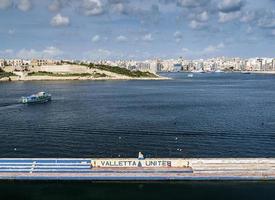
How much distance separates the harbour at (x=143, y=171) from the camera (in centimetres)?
3856

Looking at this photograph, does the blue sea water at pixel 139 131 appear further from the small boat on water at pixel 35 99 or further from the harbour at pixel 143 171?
the small boat on water at pixel 35 99

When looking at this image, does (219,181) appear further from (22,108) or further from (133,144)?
(22,108)

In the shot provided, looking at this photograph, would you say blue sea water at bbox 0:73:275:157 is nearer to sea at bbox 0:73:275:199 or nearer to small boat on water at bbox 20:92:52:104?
sea at bbox 0:73:275:199

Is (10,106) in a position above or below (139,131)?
above

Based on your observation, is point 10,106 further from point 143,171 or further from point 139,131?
point 143,171

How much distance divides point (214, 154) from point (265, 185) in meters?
15.1

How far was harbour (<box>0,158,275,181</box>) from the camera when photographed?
3856 cm

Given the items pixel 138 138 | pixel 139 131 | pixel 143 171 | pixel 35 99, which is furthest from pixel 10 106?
pixel 143 171

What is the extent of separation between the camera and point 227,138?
204ft

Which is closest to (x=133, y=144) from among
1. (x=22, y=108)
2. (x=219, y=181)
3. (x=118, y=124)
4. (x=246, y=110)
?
(x=118, y=124)

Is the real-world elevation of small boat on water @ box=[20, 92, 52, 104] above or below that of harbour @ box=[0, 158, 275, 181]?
above

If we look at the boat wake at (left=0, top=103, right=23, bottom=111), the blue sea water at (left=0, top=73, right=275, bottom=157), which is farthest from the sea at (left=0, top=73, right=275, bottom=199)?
the boat wake at (left=0, top=103, right=23, bottom=111)

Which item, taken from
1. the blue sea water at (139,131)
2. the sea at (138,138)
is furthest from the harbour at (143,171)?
the blue sea water at (139,131)

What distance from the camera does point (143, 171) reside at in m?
39.7
